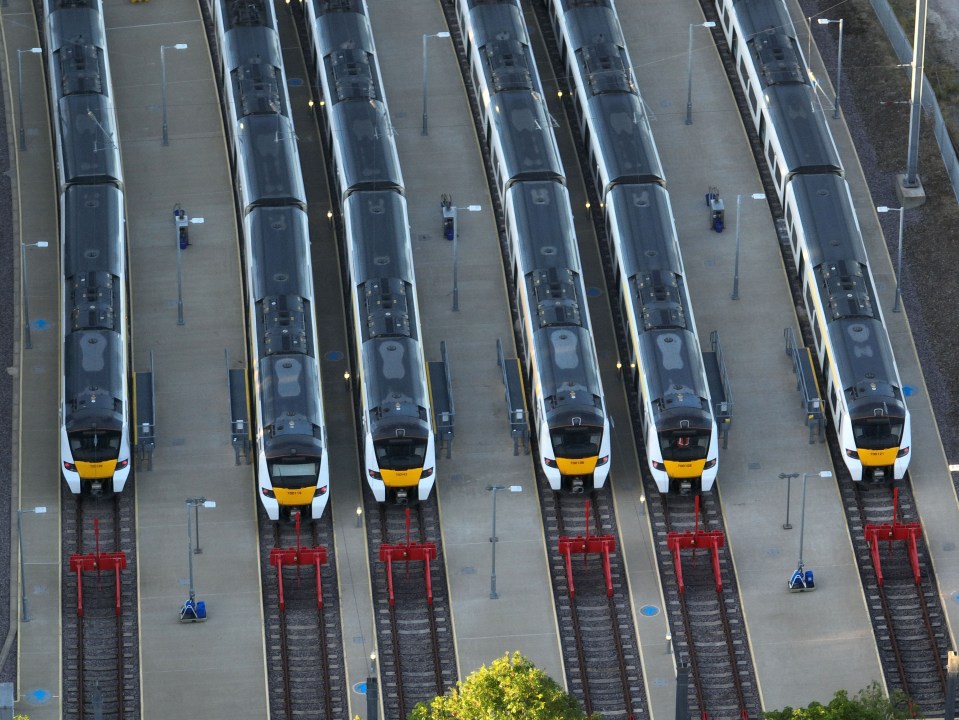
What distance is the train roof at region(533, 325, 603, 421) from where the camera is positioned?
432 ft

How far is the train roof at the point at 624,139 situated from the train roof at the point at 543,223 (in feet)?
9.81

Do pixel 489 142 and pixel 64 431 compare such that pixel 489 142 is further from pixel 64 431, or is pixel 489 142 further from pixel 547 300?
pixel 64 431

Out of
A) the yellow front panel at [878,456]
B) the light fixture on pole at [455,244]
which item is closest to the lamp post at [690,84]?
the light fixture on pole at [455,244]

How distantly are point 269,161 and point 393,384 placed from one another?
16606 millimetres

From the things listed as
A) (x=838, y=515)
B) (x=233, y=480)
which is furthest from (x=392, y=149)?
(x=838, y=515)

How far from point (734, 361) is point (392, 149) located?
1990cm

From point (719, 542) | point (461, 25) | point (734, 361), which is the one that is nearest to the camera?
point (719, 542)

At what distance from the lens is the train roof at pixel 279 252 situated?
136125 millimetres

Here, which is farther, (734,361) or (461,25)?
(461,25)

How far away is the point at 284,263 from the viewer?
137000 millimetres

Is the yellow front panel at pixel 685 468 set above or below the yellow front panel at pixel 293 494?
below

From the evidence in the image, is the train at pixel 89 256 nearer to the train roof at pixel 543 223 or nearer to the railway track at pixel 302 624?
the railway track at pixel 302 624

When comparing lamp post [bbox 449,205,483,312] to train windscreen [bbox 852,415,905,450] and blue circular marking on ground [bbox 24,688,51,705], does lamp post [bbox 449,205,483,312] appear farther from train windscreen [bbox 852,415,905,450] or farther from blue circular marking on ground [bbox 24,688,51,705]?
blue circular marking on ground [bbox 24,688,51,705]

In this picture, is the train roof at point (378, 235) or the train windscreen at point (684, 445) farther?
the train roof at point (378, 235)
